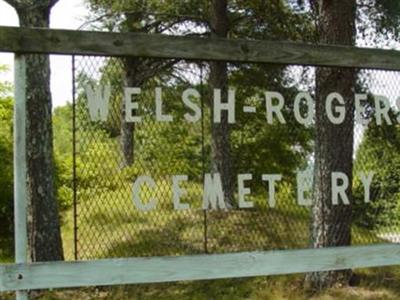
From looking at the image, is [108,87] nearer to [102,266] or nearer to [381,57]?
[102,266]

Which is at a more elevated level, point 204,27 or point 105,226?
point 204,27

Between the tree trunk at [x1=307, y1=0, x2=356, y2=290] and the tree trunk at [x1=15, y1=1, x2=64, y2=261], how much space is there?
2702 millimetres

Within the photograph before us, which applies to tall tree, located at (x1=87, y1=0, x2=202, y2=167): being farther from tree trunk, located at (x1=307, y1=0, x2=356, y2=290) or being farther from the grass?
the grass

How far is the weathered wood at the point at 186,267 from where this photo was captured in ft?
10.5

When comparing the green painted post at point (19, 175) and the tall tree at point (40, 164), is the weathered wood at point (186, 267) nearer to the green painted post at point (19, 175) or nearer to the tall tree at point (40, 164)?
the green painted post at point (19, 175)

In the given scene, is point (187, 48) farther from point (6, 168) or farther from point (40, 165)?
point (6, 168)

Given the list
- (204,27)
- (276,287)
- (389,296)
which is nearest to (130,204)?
(276,287)

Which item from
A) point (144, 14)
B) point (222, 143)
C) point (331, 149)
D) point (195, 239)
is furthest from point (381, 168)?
point (144, 14)

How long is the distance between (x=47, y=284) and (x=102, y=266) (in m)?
0.31

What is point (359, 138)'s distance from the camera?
4941 mm

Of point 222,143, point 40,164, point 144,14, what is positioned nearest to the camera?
point 222,143

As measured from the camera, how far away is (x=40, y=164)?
6.07 metres

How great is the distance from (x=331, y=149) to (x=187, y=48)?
7.30 ft

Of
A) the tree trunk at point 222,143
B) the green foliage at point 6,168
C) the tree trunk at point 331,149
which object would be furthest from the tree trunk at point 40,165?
the green foliage at point 6,168
